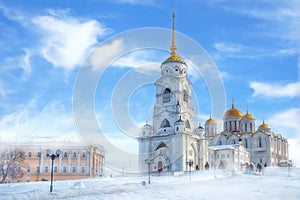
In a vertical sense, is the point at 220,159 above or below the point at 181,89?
below

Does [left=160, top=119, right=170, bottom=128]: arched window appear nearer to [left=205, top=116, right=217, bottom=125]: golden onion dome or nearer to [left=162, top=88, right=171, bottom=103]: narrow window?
[left=162, top=88, right=171, bottom=103]: narrow window

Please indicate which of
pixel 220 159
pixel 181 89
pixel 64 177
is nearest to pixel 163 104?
pixel 181 89

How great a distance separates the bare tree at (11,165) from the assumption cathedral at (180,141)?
670 inches

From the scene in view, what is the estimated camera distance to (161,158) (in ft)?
178

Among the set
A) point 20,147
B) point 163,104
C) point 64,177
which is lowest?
point 64,177

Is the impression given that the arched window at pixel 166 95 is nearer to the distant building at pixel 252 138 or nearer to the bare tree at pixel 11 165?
the distant building at pixel 252 138

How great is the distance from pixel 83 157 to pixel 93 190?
117ft

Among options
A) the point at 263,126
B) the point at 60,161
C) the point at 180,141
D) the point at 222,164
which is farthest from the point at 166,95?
the point at 263,126

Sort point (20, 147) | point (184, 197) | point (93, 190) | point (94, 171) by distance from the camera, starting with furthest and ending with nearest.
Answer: point (94, 171) → point (20, 147) → point (93, 190) → point (184, 197)

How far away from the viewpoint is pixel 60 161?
55031 mm

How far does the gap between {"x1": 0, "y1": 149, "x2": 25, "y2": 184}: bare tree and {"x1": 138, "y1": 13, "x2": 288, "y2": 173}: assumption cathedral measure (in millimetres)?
17024

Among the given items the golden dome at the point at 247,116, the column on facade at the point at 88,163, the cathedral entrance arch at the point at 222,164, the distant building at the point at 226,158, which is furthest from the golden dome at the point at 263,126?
the column on facade at the point at 88,163

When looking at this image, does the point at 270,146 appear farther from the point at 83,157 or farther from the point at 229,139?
the point at 83,157

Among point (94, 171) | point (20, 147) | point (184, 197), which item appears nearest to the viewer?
point (184, 197)
